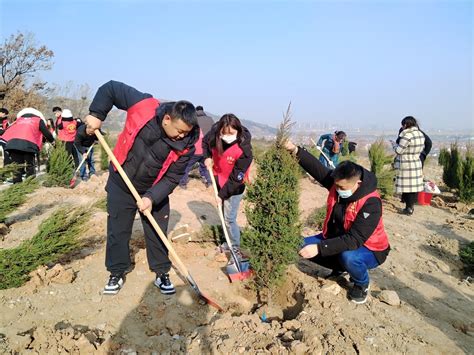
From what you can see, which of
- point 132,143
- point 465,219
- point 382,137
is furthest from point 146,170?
point 382,137

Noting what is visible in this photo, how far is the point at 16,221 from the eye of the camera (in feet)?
19.1

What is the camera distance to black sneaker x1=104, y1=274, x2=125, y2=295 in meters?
3.63

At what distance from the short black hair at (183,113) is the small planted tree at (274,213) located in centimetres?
81

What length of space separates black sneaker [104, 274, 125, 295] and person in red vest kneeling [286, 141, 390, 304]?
182cm

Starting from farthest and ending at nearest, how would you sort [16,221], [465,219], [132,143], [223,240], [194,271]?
[465,219] < [16,221] < [223,240] < [194,271] < [132,143]

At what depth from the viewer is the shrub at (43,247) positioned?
10.9 ft

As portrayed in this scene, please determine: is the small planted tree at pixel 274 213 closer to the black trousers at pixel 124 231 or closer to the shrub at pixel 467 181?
the black trousers at pixel 124 231

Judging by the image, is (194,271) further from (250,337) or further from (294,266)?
(250,337)

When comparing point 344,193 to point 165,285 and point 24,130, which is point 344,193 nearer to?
point 165,285

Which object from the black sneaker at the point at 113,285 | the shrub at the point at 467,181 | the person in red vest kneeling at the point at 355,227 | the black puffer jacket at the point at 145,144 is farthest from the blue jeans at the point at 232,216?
the shrub at the point at 467,181

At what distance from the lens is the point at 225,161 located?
179 inches

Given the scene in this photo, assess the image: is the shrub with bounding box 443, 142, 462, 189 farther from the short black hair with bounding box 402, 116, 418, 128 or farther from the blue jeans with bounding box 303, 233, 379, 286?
the blue jeans with bounding box 303, 233, 379, 286

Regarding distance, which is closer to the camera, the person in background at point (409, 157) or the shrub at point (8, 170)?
the shrub at point (8, 170)

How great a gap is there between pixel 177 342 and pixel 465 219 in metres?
7.38
